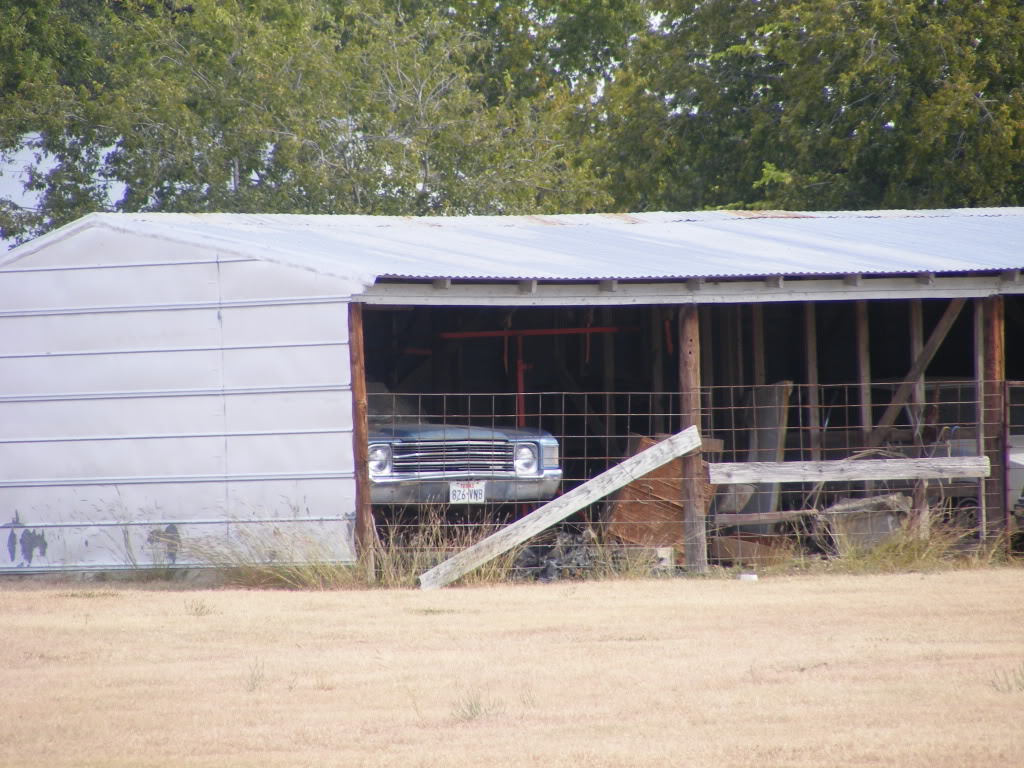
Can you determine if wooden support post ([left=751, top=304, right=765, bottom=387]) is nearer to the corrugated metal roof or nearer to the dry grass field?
the corrugated metal roof

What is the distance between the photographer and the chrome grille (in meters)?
11.2

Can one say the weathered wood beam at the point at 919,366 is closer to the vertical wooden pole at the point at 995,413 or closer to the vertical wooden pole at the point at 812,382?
the vertical wooden pole at the point at 995,413

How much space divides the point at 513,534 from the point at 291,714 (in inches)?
183

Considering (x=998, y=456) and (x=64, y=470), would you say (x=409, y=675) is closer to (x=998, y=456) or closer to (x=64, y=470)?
(x=64, y=470)

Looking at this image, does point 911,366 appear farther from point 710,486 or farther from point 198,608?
point 198,608

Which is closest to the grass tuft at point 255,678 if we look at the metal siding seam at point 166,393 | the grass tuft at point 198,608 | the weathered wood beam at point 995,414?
the grass tuft at point 198,608

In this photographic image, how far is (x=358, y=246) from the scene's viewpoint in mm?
12164

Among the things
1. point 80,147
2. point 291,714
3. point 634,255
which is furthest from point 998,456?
point 80,147

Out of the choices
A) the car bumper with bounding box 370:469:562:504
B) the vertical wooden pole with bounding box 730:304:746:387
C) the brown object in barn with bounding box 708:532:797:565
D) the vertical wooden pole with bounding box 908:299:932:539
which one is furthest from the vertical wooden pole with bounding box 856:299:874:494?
the car bumper with bounding box 370:469:562:504

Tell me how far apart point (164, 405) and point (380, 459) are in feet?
5.91

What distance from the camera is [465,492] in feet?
36.5

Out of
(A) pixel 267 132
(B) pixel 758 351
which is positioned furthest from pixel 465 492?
(A) pixel 267 132

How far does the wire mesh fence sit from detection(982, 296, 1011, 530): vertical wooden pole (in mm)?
16

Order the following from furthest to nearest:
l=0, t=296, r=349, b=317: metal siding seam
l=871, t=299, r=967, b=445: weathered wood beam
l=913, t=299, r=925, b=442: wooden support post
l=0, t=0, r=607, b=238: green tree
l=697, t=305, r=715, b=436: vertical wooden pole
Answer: l=0, t=0, r=607, b=238: green tree
l=697, t=305, r=715, b=436: vertical wooden pole
l=913, t=299, r=925, b=442: wooden support post
l=871, t=299, r=967, b=445: weathered wood beam
l=0, t=296, r=349, b=317: metal siding seam
